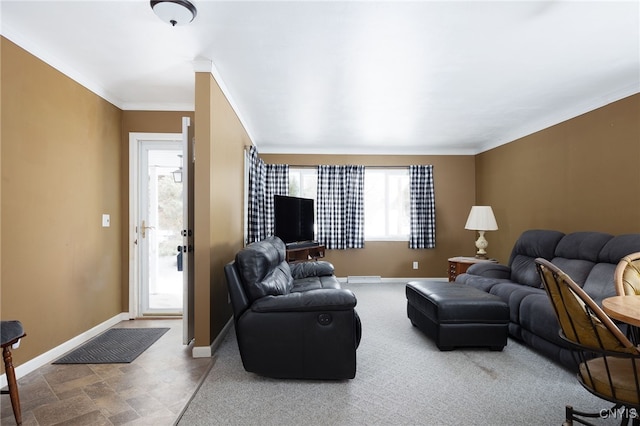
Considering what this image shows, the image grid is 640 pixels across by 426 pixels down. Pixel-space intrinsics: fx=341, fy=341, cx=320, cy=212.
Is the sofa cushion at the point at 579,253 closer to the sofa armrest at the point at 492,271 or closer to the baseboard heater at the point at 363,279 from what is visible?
the sofa armrest at the point at 492,271

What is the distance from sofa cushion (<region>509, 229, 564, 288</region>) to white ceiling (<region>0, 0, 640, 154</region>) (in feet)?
4.86

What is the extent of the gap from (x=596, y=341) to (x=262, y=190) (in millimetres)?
4559

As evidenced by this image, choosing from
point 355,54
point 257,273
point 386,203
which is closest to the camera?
point 257,273

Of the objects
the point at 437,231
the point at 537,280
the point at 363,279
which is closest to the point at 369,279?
the point at 363,279

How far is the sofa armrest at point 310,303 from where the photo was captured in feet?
7.76

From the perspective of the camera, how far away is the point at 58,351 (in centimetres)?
288

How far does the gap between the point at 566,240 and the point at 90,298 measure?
487 centimetres

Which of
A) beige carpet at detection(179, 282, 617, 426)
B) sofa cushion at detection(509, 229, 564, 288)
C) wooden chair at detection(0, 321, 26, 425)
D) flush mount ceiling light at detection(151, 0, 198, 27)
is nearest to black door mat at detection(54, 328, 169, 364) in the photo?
beige carpet at detection(179, 282, 617, 426)

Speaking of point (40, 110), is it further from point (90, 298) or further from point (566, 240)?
point (566, 240)

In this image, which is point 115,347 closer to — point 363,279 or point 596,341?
point 596,341

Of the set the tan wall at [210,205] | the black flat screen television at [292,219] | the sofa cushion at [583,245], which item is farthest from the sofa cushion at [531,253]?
the tan wall at [210,205]

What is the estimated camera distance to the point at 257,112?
418 centimetres

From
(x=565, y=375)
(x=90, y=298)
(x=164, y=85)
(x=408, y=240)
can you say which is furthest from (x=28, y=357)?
(x=408, y=240)

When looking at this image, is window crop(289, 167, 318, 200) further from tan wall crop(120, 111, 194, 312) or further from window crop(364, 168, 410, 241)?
tan wall crop(120, 111, 194, 312)
